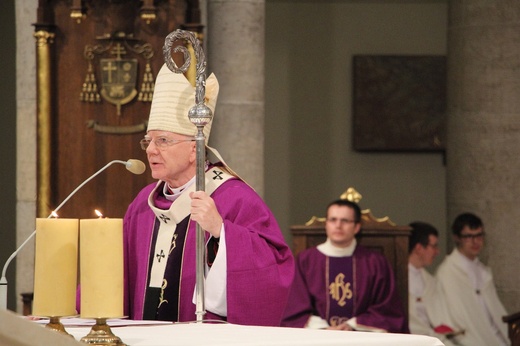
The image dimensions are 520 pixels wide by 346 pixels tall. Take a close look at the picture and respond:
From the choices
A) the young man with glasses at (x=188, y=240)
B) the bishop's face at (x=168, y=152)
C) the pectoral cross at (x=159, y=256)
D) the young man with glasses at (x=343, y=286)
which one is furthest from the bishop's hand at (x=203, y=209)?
the young man with glasses at (x=343, y=286)

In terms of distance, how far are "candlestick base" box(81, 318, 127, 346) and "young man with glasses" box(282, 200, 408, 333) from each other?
520cm

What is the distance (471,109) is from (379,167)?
3184 mm

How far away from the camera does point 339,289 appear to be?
8312 mm

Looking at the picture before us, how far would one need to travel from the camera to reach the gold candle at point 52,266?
2.86m

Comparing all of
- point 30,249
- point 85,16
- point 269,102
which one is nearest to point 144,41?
point 85,16

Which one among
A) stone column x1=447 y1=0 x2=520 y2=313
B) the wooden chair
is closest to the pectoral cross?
the wooden chair

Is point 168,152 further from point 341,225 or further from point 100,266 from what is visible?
point 341,225

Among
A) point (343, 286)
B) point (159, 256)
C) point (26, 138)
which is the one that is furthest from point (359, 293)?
point (159, 256)

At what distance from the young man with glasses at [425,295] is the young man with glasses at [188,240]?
488cm

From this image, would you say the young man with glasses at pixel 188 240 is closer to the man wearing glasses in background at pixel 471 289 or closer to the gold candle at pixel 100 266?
the gold candle at pixel 100 266

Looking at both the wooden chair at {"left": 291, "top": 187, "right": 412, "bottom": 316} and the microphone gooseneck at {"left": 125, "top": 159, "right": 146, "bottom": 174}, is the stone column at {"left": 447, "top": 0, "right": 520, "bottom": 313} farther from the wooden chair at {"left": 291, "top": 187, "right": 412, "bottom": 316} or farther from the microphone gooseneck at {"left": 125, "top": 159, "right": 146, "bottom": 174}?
the microphone gooseneck at {"left": 125, "top": 159, "right": 146, "bottom": 174}

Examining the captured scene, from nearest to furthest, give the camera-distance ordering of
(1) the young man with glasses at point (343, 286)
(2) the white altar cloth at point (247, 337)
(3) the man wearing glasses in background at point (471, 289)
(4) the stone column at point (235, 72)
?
(2) the white altar cloth at point (247, 337) < (1) the young man with glasses at point (343, 286) < (4) the stone column at point (235, 72) < (3) the man wearing glasses in background at point (471, 289)

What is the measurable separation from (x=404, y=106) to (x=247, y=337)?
34.7 ft

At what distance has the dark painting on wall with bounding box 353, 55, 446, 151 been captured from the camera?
1330cm
